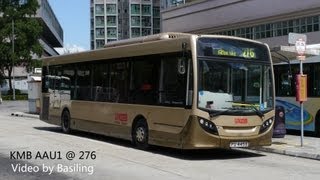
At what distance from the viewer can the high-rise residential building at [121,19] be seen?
169m

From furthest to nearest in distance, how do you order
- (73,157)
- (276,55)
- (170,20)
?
(170,20) → (276,55) → (73,157)

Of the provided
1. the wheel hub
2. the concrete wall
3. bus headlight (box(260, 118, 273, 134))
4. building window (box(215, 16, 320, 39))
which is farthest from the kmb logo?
building window (box(215, 16, 320, 39))

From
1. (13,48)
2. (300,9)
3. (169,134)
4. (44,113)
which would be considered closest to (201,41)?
(169,134)

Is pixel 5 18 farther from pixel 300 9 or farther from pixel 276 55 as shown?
pixel 276 55

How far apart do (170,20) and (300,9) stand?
24101 millimetres

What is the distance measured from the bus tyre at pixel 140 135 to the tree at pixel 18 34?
59.1 m

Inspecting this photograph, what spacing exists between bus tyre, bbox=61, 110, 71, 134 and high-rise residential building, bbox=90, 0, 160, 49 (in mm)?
147606

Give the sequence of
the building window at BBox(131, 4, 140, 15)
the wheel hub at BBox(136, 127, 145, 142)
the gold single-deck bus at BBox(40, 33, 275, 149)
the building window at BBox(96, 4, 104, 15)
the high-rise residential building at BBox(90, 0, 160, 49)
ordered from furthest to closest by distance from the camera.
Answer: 1. the building window at BBox(96, 4, 104, 15)
2. the building window at BBox(131, 4, 140, 15)
3. the high-rise residential building at BBox(90, 0, 160, 49)
4. the wheel hub at BBox(136, 127, 145, 142)
5. the gold single-deck bus at BBox(40, 33, 275, 149)

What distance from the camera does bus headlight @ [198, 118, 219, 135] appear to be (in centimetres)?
1384

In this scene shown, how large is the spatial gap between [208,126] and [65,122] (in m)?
9.20

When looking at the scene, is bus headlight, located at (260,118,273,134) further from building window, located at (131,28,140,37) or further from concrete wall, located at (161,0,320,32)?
building window, located at (131,28,140,37)

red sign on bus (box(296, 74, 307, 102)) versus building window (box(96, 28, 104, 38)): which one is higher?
building window (box(96, 28, 104, 38))

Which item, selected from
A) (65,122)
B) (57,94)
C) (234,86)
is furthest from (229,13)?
(234,86)

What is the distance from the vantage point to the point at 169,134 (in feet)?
48.4
